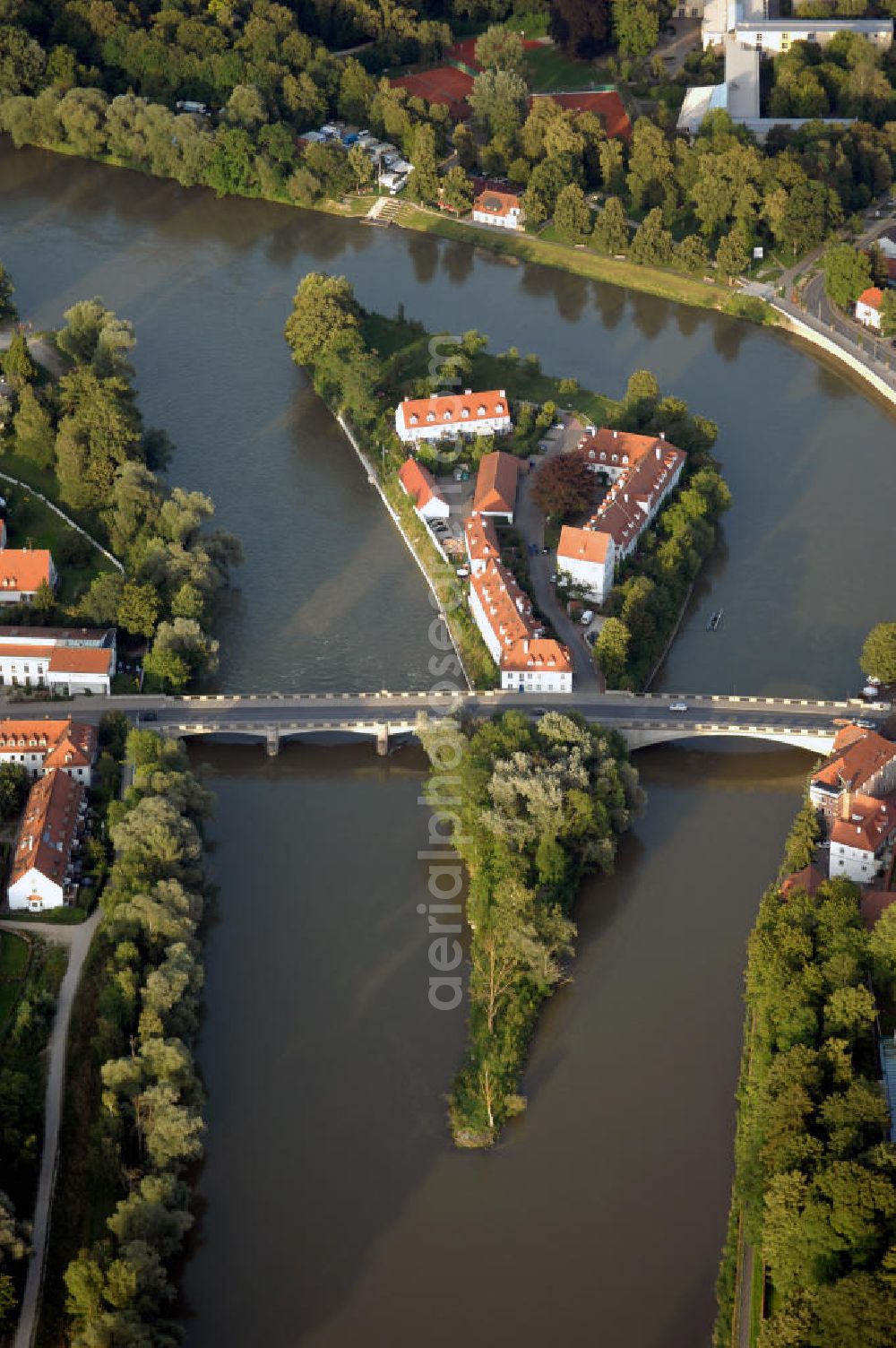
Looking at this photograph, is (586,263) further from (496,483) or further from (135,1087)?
(135,1087)

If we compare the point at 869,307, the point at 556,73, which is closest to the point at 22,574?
the point at 869,307

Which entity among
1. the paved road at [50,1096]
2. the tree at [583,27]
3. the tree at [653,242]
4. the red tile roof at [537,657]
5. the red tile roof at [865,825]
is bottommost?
the paved road at [50,1096]

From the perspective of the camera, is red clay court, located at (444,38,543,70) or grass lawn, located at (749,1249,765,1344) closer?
grass lawn, located at (749,1249,765,1344)

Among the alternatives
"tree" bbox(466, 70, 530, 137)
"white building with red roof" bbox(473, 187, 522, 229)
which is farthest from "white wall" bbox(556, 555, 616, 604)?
"tree" bbox(466, 70, 530, 137)

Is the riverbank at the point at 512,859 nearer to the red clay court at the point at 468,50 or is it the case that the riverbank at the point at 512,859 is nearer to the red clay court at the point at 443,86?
the red clay court at the point at 443,86

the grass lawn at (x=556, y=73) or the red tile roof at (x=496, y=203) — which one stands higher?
the grass lawn at (x=556, y=73)

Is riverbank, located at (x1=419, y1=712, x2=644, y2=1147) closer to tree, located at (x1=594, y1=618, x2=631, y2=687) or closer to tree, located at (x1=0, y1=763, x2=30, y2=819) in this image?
tree, located at (x1=594, y1=618, x2=631, y2=687)

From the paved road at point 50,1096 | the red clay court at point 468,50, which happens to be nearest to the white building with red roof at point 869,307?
the red clay court at point 468,50
